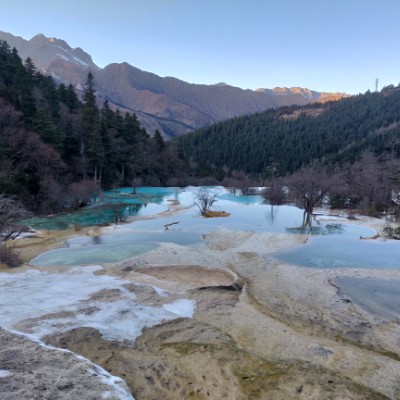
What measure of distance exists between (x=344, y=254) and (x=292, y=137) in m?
99.7

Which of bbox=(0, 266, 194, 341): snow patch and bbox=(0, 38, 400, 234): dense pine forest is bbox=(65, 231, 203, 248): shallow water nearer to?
bbox=(0, 38, 400, 234): dense pine forest

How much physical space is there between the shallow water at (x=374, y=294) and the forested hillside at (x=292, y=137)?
67.5 meters

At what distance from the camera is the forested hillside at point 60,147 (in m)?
28.2

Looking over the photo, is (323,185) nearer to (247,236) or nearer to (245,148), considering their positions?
(247,236)

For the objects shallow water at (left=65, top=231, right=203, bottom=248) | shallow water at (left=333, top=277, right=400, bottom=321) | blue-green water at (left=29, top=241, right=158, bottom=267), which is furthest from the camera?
shallow water at (left=65, top=231, right=203, bottom=248)

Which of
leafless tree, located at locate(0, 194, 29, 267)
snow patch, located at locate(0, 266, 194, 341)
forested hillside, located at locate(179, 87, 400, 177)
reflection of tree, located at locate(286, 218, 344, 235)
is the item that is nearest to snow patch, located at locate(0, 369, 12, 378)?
snow patch, located at locate(0, 266, 194, 341)

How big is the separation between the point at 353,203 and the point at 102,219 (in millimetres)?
28720

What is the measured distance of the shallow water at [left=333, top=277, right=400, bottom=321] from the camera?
8.98m

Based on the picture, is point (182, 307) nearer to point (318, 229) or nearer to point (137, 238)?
point (137, 238)

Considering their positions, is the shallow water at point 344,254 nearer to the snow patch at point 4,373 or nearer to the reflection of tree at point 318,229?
the reflection of tree at point 318,229

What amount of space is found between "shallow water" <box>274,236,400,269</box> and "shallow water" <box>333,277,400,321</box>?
2035 mm

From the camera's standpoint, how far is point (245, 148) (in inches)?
4149

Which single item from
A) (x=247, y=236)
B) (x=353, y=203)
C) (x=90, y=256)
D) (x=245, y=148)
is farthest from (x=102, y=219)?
(x=245, y=148)

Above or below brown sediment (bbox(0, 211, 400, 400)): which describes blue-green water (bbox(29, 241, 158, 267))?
below
